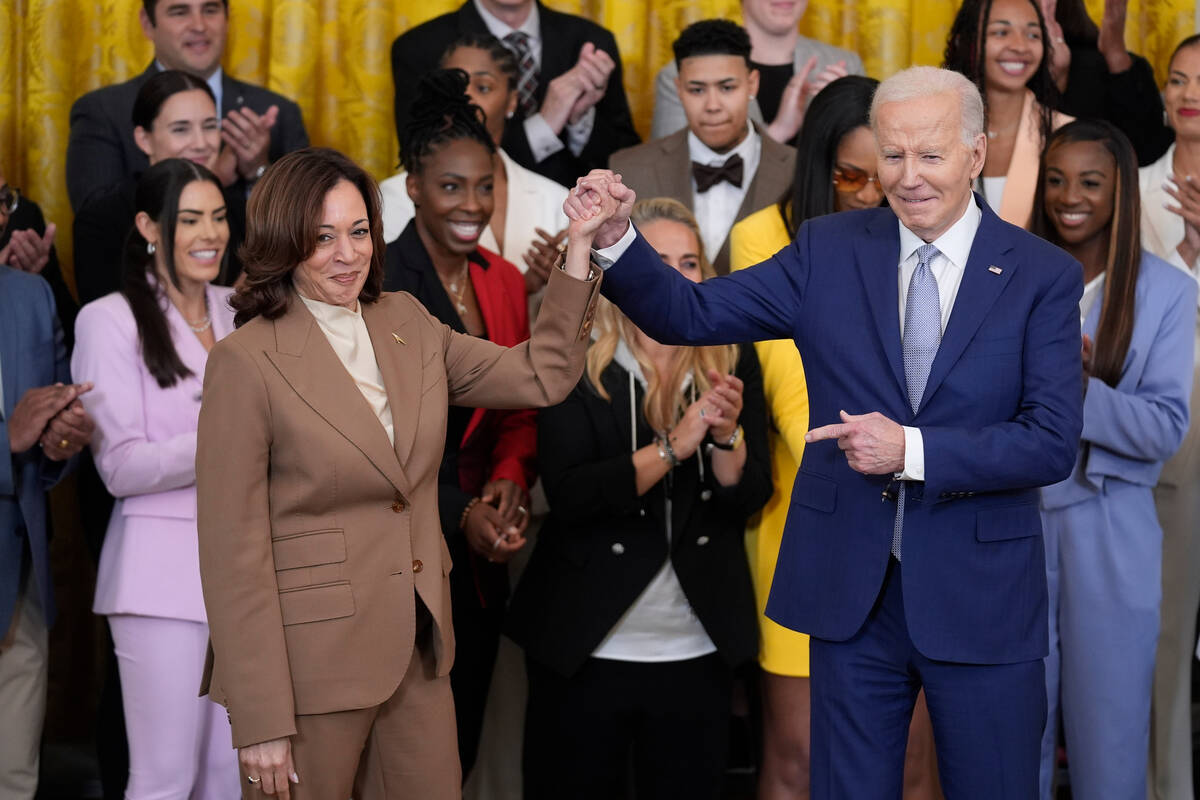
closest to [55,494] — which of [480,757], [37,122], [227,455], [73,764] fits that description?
[73,764]

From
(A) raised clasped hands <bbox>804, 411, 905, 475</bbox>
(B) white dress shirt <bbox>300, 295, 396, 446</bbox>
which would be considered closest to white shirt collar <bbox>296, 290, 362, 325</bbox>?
(B) white dress shirt <bbox>300, 295, 396, 446</bbox>

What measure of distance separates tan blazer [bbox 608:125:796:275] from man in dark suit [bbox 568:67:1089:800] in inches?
58.4

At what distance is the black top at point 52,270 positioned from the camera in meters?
4.03

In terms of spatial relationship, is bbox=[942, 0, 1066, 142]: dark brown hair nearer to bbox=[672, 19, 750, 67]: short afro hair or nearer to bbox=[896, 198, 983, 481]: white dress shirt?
bbox=[672, 19, 750, 67]: short afro hair

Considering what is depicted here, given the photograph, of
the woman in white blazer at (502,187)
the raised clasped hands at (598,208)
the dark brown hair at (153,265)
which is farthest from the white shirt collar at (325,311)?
the woman in white blazer at (502,187)

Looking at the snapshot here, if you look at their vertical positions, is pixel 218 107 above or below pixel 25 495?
above

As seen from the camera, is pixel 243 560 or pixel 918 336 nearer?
pixel 243 560

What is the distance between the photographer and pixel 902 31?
201 inches

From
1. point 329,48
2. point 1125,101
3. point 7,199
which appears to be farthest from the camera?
point 329,48

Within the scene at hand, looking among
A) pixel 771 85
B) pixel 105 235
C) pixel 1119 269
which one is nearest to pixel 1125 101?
pixel 771 85

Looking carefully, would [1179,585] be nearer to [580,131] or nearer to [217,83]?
[580,131]

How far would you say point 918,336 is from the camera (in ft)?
8.12

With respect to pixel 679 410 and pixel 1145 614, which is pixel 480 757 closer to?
pixel 679 410

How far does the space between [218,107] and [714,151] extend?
153 centimetres
